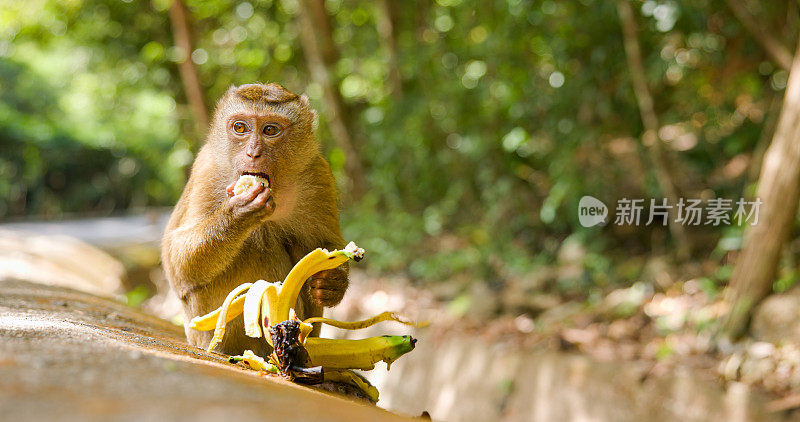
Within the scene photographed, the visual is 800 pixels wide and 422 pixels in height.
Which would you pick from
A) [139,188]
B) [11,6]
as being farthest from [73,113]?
[11,6]

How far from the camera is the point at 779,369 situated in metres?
5.34

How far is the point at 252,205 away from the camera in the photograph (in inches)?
105

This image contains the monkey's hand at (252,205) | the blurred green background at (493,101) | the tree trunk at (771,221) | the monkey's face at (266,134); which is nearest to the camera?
the monkey's hand at (252,205)

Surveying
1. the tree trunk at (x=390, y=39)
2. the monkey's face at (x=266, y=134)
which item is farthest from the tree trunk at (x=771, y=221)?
the tree trunk at (x=390, y=39)

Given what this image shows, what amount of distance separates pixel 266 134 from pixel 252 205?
532 mm

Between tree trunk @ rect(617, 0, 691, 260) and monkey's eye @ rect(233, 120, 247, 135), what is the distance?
4.89 m

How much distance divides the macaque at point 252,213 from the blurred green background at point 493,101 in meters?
4.13

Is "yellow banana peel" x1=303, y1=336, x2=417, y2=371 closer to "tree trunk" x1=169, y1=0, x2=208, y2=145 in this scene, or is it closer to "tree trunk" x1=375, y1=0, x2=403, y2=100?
"tree trunk" x1=169, y1=0, x2=208, y2=145

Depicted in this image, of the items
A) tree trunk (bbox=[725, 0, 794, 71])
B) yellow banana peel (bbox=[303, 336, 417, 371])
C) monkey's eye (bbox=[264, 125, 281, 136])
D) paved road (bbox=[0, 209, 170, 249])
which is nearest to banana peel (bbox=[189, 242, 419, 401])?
yellow banana peel (bbox=[303, 336, 417, 371])

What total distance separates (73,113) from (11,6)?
8783 mm

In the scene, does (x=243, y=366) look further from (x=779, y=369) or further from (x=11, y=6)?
(x=11, y=6)

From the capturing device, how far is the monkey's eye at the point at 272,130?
309cm

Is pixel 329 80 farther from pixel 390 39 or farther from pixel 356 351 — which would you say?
pixel 356 351

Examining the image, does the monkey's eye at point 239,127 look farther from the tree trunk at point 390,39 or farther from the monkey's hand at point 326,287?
the tree trunk at point 390,39
